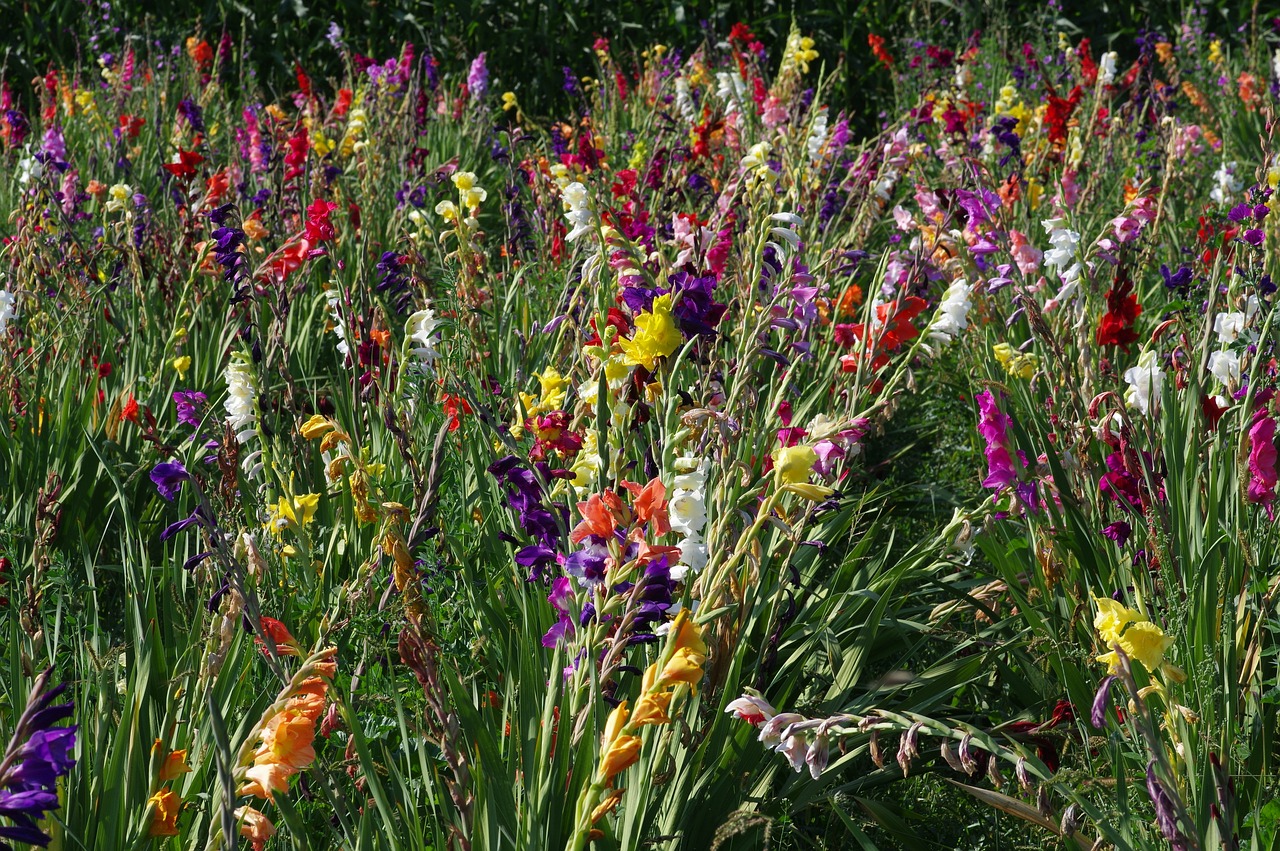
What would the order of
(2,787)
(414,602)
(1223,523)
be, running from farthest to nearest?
(1223,523) → (414,602) → (2,787)

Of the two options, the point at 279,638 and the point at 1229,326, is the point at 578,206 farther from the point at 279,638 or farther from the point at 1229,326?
the point at 1229,326

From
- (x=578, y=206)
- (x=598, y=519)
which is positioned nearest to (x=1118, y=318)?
(x=578, y=206)

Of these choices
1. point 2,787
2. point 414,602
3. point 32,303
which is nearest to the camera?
point 2,787

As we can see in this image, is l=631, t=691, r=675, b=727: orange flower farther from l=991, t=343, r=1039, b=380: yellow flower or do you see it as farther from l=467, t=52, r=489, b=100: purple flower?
l=467, t=52, r=489, b=100: purple flower

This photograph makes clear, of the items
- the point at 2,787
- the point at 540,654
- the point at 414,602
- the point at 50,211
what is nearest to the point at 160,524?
the point at 540,654

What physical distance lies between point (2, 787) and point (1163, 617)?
1851mm

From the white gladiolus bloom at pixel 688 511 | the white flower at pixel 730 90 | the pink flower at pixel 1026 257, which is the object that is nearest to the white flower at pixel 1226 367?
the pink flower at pixel 1026 257

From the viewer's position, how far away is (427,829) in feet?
5.59

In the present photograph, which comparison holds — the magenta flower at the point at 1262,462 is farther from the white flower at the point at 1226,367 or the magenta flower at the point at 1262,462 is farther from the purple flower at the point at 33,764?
the purple flower at the point at 33,764

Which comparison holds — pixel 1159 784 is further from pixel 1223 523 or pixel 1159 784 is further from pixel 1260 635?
pixel 1223 523

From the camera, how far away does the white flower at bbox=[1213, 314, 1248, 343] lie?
2.55 metres

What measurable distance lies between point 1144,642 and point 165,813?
1.17 metres

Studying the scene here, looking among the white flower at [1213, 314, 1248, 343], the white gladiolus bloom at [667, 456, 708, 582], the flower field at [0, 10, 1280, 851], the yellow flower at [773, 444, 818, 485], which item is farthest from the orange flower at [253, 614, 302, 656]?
the white flower at [1213, 314, 1248, 343]

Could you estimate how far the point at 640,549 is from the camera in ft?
4.55
